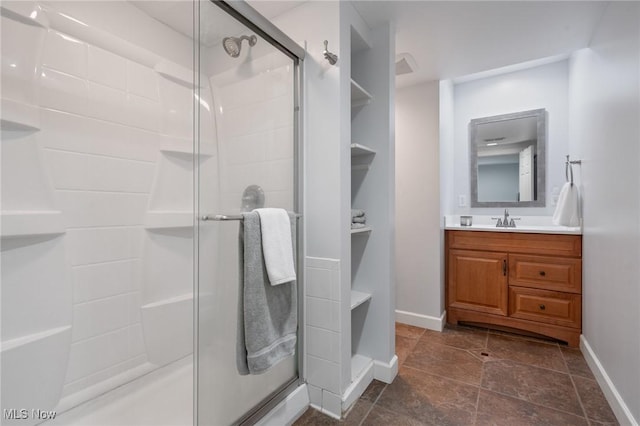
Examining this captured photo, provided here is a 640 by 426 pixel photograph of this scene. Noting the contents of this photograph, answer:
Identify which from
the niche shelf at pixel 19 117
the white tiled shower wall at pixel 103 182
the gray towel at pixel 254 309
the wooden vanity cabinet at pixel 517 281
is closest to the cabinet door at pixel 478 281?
the wooden vanity cabinet at pixel 517 281

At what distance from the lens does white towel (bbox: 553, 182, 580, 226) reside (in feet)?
7.55

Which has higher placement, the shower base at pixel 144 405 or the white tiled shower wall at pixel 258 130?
the white tiled shower wall at pixel 258 130

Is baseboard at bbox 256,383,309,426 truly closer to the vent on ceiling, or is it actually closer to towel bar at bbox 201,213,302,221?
towel bar at bbox 201,213,302,221

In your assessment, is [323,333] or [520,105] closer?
[323,333]

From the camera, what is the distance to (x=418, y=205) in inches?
106

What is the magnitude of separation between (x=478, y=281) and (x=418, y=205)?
0.84m

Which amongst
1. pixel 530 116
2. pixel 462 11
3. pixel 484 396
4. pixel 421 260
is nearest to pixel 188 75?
pixel 462 11

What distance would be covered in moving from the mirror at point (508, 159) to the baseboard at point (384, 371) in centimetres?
195

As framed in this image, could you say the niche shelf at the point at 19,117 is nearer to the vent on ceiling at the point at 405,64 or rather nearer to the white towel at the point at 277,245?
the white towel at the point at 277,245

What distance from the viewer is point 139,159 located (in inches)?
64.5

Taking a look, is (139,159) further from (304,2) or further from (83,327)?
(304,2)

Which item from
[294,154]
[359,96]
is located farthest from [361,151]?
[294,154]

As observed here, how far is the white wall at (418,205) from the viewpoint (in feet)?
8.55

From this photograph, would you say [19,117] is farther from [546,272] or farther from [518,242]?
[546,272]
